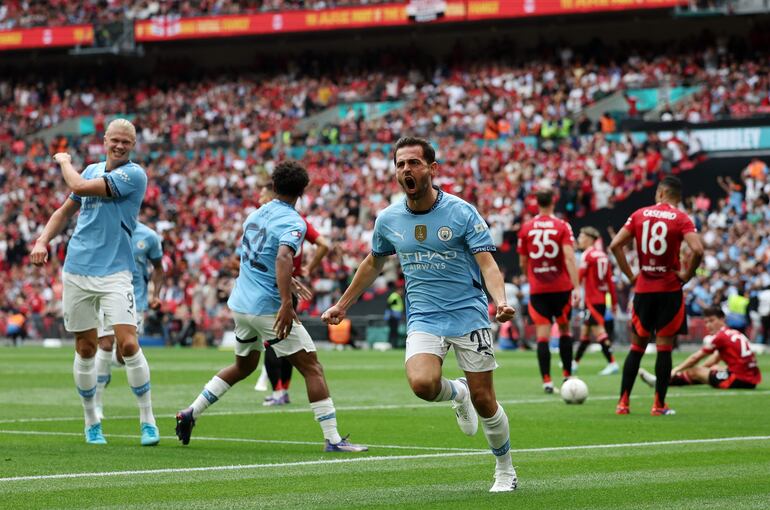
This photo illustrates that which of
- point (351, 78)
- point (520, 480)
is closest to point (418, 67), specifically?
point (351, 78)

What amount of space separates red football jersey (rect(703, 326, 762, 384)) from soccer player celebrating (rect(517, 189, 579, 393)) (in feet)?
6.94

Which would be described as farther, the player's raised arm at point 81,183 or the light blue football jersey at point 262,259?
the light blue football jersey at point 262,259

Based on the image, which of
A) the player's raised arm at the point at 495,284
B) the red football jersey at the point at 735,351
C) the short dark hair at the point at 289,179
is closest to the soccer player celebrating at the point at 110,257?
the short dark hair at the point at 289,179

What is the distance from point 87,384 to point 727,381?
9.75m

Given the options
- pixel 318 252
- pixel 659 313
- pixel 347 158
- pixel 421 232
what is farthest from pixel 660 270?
pixel 347 158

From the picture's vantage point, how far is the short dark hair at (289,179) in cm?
1102

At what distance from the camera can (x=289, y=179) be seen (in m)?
11.0

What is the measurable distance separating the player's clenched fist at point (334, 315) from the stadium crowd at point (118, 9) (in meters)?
43.6

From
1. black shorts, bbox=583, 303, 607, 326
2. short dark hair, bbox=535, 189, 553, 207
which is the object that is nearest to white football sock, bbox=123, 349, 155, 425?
short dark hair, bbox=535, 189, 553, 207

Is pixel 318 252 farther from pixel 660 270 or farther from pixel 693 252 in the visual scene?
pixel 693 252

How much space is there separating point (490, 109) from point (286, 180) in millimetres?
33750

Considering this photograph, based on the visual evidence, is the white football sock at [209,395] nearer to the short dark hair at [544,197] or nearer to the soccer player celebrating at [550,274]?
the soccer player celebrating at [550,274]

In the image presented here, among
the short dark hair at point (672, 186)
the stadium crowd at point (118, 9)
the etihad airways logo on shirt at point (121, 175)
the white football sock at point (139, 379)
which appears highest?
the stadium crowd at point (118, 9)

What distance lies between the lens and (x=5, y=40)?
58.1 metres
